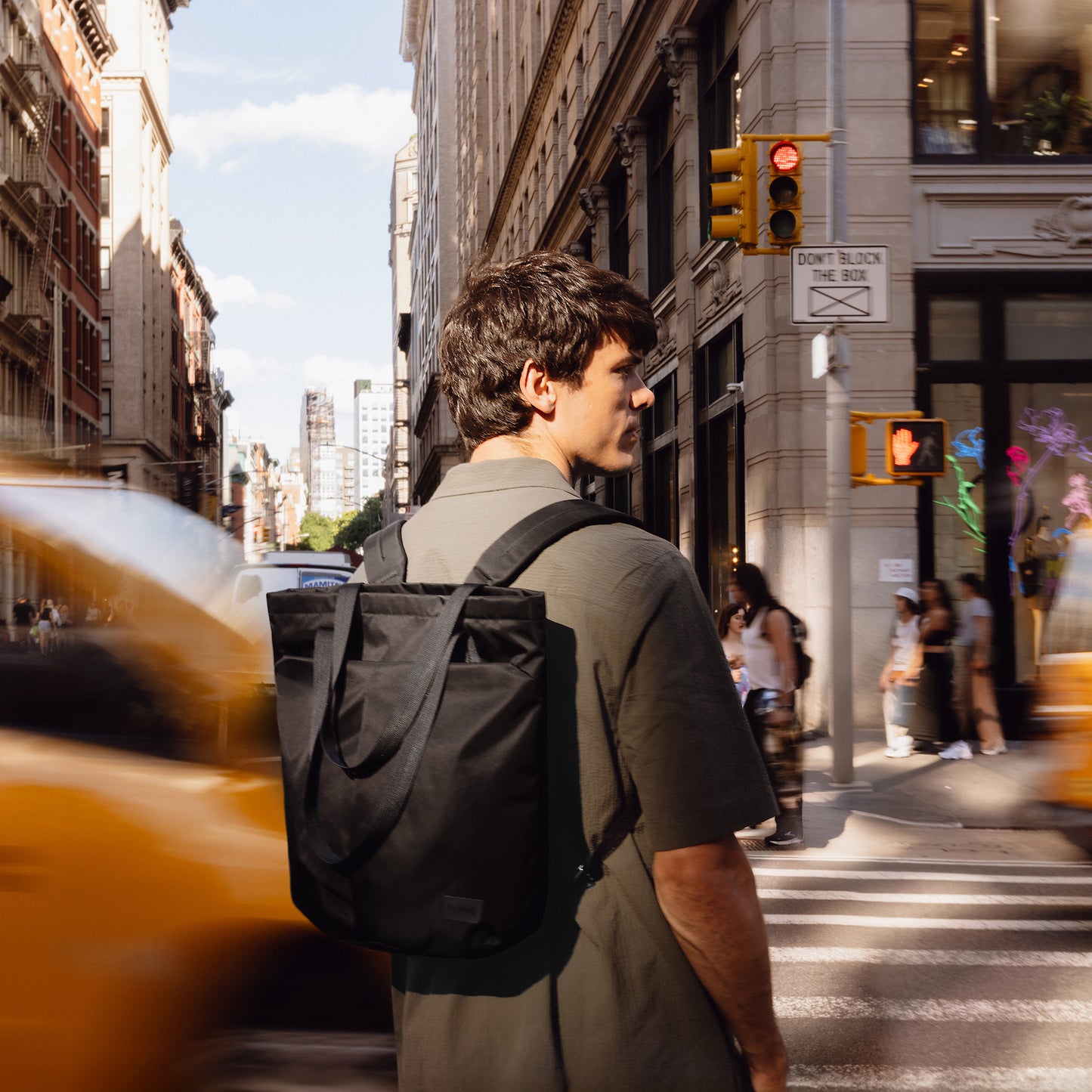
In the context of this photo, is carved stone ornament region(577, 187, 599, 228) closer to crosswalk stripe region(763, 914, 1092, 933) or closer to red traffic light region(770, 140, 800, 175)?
red traffic light region(770, 140, 800, 175)

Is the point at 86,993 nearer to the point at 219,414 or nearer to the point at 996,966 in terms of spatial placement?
the point at 996,966

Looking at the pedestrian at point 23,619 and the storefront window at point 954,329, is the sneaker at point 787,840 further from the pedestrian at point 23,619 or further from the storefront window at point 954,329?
the storefront window at point 954,329

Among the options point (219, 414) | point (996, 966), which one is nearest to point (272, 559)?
point (996, 966)

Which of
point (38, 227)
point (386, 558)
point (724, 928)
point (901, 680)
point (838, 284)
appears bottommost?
point (901, 680)

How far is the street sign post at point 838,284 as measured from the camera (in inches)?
453

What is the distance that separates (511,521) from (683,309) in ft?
62.3

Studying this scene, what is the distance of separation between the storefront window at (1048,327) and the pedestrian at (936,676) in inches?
155

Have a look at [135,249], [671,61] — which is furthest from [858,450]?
[135,249]

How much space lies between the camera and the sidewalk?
927 cm

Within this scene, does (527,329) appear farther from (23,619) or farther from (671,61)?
(671,61)

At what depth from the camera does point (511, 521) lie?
191 cm

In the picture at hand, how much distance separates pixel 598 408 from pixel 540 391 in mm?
95

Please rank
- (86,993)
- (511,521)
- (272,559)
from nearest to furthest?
(511,521), (86,993), (272,559)

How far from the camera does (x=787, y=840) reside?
8.99 m
